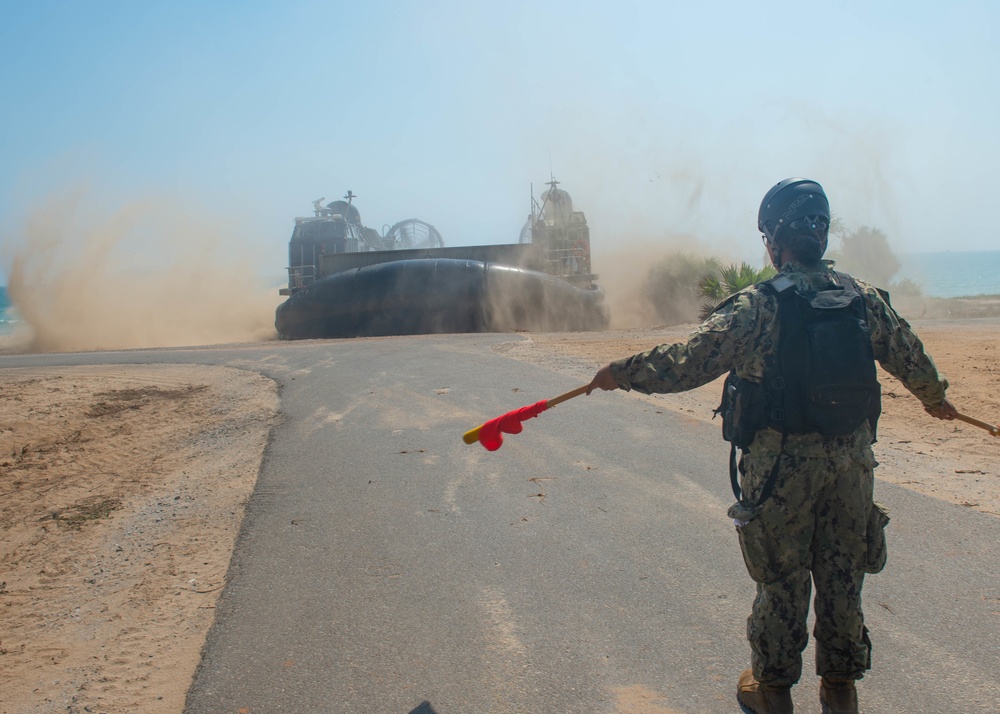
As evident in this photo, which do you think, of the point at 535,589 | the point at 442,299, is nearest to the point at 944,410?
the point at 535,589

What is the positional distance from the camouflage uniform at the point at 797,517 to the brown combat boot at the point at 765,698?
36 mm

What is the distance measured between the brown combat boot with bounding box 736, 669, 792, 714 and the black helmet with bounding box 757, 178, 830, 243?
1.51 metres

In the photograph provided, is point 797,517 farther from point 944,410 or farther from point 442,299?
point 442,299

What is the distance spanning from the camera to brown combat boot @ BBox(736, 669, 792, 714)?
2.77 meters

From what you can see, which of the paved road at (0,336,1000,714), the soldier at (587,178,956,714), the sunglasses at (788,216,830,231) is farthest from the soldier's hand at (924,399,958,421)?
the paved road at (0,336,1000,714)

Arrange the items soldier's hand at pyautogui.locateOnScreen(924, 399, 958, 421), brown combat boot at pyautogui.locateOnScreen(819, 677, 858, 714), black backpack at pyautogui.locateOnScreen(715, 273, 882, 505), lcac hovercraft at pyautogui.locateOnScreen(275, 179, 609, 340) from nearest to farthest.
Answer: black backpack at pyautogui.locateOnScreen(715, 273, 882, 505) < brown combat boot at pyautogui.locateOnScreen(819, 677, 858, 714) < soldier's hand at pyautogui.locateOnScreen(924, 399, 958, 421) < lcac hovercraft at pyautogui.locateOnScreen(275, 179, 609, 340)

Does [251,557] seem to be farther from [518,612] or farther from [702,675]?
[702,675]

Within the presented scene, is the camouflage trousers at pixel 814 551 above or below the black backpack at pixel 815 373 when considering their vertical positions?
below

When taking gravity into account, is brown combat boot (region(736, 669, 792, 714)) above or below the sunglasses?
Answer: below

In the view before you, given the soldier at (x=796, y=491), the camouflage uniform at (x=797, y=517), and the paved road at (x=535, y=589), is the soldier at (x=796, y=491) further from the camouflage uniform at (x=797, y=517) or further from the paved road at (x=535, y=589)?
the paved road at (x=535, y=589)

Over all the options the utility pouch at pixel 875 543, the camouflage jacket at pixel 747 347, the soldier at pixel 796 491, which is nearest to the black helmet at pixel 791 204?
the soldier at pixel 796 491

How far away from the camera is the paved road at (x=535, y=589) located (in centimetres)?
308

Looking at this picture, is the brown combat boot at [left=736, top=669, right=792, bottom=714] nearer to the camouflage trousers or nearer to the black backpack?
the camouflage trousers

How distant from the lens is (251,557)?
15.4ft
